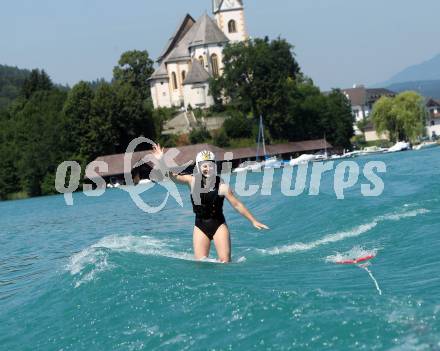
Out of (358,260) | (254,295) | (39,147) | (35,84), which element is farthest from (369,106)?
(254,295)

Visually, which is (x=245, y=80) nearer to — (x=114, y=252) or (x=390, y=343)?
(x=114, y=252)

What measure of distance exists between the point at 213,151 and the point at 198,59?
96.1ft

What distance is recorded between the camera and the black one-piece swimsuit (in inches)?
478

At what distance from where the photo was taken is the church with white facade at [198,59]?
4026 inches

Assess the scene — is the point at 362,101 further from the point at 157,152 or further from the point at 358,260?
the point at 157,152

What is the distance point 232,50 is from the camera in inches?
3725

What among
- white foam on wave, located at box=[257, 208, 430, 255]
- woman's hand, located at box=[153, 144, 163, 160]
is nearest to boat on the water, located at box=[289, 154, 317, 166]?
white foam on wave, located at box=[257, 208, 430, 255]

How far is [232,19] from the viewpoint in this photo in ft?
364

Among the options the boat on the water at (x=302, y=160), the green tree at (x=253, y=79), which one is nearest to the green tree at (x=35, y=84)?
the green tree at (x=253, y=79)

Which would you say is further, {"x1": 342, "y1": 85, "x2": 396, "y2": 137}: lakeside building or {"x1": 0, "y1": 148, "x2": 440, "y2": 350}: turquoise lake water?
{"x1": 342, "y1": 85, "x2": 396, "y2": 137}: lakeside building

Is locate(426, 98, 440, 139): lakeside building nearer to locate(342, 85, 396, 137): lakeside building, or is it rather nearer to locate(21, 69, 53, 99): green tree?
locate(342, 85, 396, 137): lakeside building

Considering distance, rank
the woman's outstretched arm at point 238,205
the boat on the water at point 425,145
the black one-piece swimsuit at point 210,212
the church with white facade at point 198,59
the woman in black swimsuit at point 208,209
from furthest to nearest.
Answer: the church with white facade at point 198,59
the boat on the water at point 425,145
the black one-piece swimsuit at point 210,212
the woman in black swimsuit at point 208,209
the woman's outstretched arm at point 238,205

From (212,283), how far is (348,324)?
2492 mm

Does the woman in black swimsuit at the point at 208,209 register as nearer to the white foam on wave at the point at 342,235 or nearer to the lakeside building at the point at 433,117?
the white foam on wave at the point at 342,235
